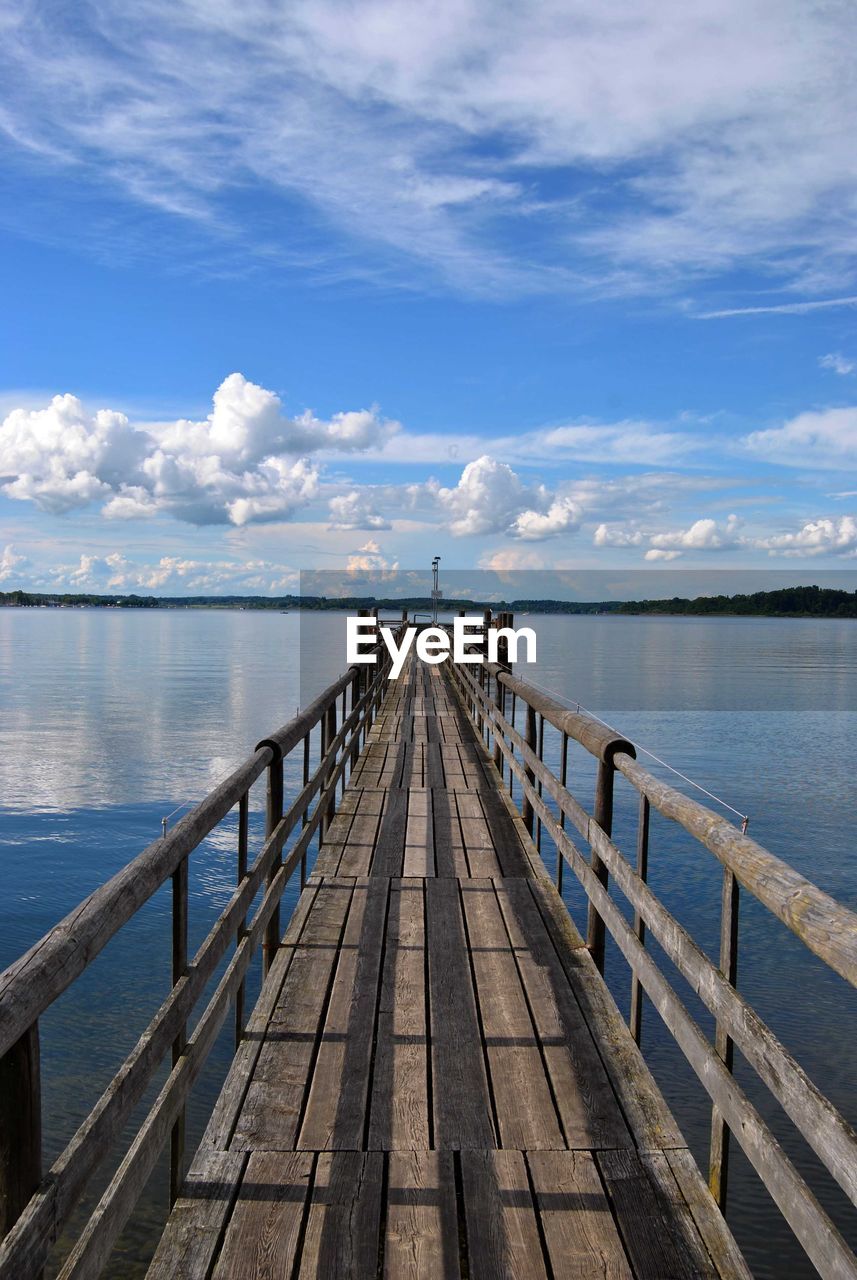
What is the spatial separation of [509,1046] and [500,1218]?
1.05 m

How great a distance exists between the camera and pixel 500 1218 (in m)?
2.68

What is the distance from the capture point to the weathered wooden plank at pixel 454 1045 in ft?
10.3

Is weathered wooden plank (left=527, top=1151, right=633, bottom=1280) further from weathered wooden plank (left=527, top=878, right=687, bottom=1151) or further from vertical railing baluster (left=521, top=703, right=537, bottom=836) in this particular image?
vertical railing baluster (left=521, top=703, right=537, bottom=836)

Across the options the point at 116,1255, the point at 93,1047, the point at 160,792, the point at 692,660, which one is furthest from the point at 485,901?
the point at 692,660

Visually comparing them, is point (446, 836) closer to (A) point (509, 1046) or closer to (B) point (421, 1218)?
(A) point (509, 1046)

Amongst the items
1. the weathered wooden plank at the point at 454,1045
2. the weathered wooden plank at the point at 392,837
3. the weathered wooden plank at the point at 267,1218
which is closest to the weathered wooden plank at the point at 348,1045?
the weathered wooden plank at the point at 267,1218

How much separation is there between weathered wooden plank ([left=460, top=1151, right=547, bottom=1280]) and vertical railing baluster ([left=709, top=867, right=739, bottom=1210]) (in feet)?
1.81

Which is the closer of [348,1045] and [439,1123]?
[439,1123]

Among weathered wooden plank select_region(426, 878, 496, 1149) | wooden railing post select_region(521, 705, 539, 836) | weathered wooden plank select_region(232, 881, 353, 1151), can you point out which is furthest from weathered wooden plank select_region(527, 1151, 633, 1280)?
wooden railing post select_region(521, 705, 539, 836)

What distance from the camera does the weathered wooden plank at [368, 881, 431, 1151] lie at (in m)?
3.13

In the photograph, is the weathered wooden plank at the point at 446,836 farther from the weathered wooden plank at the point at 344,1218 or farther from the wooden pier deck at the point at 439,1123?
the weathered wooden plank at the point at 344,1218

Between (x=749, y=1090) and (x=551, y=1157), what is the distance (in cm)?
457

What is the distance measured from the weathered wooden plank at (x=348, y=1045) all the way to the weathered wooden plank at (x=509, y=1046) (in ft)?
1.52

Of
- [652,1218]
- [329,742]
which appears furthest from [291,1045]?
[329,742]
